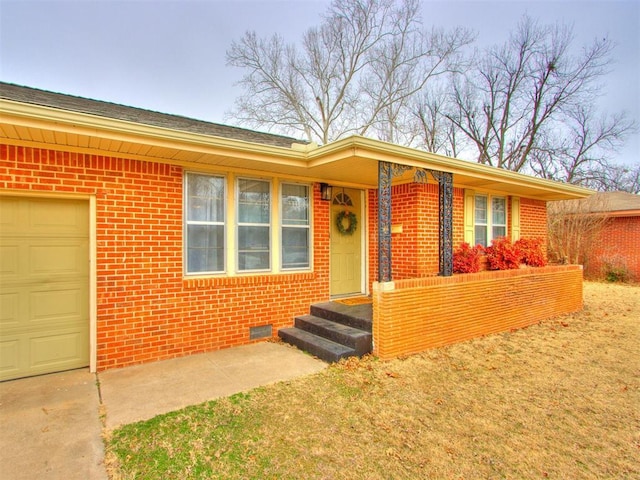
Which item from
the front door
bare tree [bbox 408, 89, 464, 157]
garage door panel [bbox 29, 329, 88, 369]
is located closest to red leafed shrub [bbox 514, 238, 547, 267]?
the front door

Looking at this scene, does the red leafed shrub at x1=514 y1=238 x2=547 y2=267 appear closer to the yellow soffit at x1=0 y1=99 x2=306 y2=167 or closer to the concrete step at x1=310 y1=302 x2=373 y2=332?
the concrete step at x1=310 y1=302 x2=373 y2=332

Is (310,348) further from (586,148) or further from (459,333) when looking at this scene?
(586,148)

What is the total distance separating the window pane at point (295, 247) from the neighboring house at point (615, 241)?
43.6ft

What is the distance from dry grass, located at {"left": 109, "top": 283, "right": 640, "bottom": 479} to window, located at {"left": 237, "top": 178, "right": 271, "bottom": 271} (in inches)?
82.8

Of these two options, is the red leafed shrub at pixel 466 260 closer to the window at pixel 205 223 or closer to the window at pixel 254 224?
the window at pixel 254 224

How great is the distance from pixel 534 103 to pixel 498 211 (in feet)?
56.7

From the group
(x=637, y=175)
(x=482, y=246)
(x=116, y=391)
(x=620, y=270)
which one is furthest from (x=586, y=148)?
(x=116, y=391)

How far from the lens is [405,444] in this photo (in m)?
2.90

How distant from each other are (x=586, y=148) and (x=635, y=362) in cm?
2286

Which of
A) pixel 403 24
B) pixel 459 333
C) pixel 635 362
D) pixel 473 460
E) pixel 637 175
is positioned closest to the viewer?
pixel 473 460

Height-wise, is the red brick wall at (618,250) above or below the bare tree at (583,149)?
below

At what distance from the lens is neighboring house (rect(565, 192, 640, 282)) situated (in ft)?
43.0

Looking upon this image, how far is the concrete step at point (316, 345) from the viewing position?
4645 millimetres

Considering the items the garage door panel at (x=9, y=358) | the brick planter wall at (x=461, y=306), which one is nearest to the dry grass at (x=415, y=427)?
the brick planter wall at (x=461, y=306)
